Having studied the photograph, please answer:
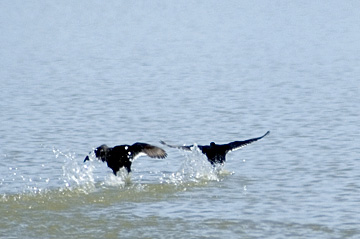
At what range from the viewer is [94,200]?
33.0ft

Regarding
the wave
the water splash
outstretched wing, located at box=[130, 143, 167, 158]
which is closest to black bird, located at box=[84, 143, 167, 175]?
outstretched wing, located at box=[130, 143, 167, 158]

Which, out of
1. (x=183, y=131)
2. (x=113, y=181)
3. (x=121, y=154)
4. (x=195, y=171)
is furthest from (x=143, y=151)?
(x=183, y=131)

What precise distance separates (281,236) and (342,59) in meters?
17.4

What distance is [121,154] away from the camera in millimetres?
10984

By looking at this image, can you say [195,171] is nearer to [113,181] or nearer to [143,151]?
[143,151]

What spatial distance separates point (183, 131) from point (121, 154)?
3.83 meters

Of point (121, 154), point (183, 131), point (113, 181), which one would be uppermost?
point (183, 131)

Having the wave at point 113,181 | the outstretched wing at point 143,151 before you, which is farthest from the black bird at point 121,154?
the wave at point 113,181

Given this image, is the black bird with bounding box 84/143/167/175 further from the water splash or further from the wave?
the water splash

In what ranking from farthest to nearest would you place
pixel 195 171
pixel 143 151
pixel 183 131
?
pixel 183 131 < pixel 195 171 < pixel 143 151

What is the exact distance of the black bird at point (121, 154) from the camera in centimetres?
1096

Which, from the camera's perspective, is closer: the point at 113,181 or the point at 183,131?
the point at 113,181

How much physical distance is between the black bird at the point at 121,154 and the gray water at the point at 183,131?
19 cm

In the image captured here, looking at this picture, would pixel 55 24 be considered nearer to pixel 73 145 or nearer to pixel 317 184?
pixel 73 145
